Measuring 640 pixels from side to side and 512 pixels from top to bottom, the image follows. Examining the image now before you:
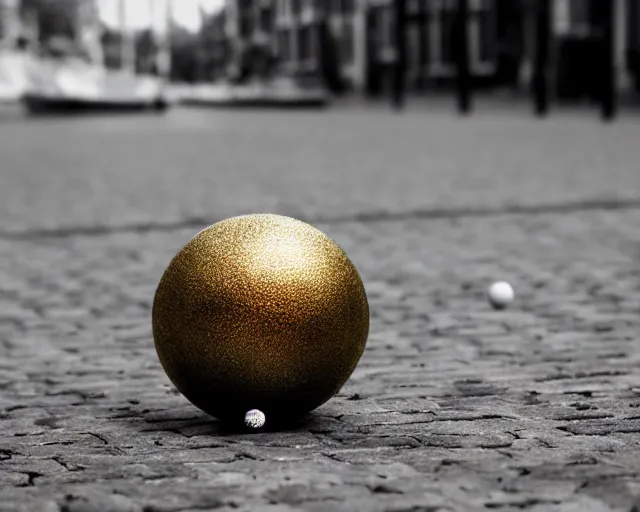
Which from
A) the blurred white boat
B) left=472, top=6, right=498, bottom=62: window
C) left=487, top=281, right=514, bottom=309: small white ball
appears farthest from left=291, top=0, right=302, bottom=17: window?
left=487, top=281, right=514, bottom=309: small white ball

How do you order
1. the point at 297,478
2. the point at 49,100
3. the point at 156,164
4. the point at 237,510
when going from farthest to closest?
the point at 49,100
the point at 156,164
the point at 297,478
the point at 237,510

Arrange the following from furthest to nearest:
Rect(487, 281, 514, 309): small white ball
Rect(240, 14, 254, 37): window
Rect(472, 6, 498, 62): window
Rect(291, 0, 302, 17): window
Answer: Rect(240, 14, 254, 37): window < Rect(291, 0, 302, 17): window < Rect(472, 6, 498, 62): window < Rect(487, 281, 514, 309): small white ball

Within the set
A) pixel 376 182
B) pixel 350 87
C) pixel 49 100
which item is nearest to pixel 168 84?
pixel 350 87

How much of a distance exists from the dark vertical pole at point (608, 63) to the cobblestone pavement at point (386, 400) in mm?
17256

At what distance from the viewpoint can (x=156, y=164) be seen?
17844 mm

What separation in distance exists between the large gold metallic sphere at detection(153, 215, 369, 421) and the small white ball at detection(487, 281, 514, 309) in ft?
7.89

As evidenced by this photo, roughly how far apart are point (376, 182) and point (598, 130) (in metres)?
10.2

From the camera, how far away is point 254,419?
13.1ft

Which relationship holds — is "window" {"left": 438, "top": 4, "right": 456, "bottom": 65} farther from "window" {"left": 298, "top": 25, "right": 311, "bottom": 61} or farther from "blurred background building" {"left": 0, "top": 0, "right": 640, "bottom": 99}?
"window" {"left": 298, "top": 25, "right": 311, "bottom": 61}

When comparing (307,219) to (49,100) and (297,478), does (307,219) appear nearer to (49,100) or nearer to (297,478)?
(297,478)

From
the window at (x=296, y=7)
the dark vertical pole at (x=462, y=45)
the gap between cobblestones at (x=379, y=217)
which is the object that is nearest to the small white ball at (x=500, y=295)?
the gap between cobblestones at (x=379, y=217)

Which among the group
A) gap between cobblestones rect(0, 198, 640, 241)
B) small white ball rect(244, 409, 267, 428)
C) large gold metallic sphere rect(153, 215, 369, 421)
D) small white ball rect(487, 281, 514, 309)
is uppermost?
large gold metallic sphere rect(153, 215, 369, 421)

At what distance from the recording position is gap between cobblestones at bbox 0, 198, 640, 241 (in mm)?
9844

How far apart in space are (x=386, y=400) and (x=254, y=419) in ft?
2.14
